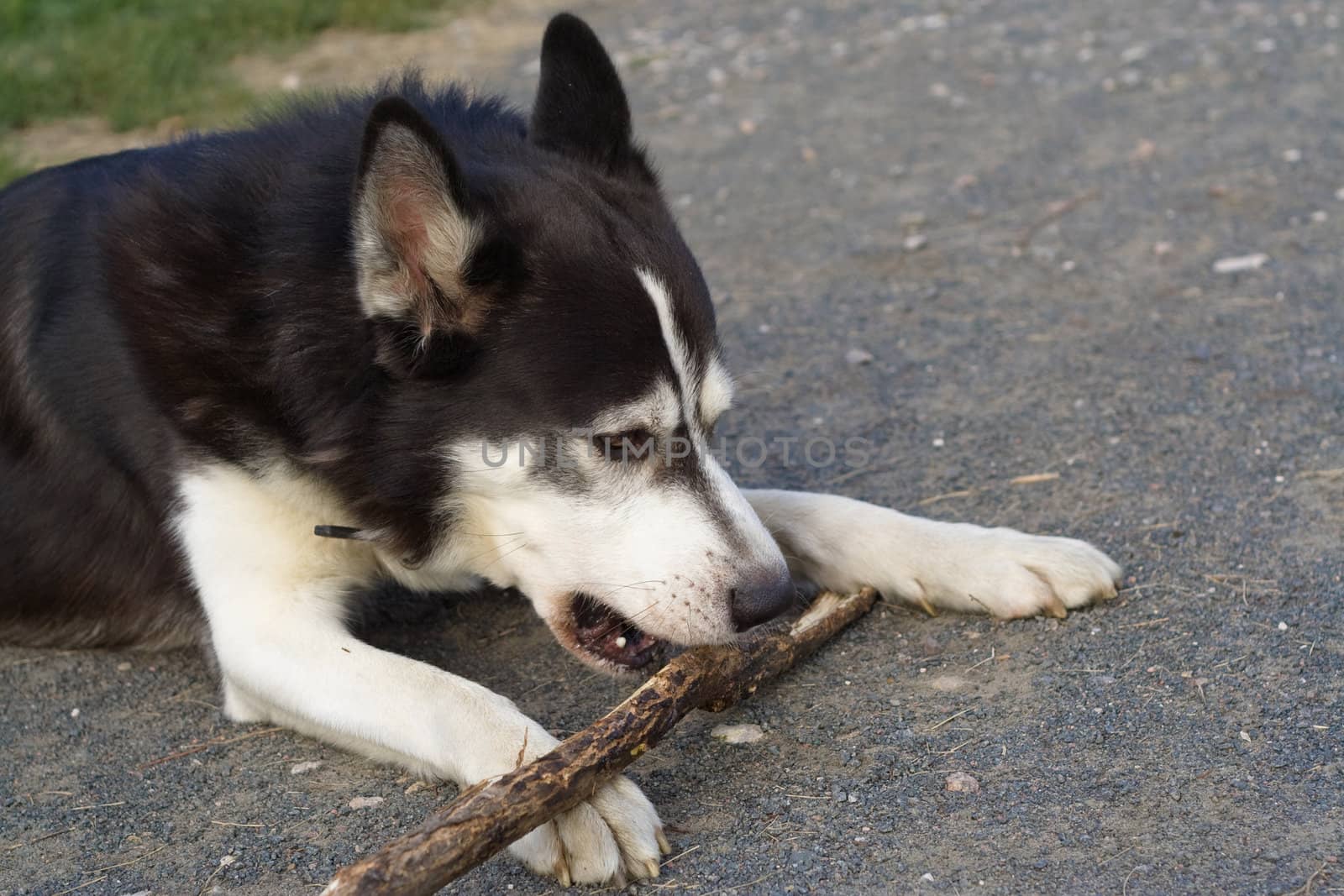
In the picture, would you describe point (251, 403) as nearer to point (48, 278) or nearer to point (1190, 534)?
point (48, 278)

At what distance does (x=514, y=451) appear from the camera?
284 centimetres

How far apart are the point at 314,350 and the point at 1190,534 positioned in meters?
2.26

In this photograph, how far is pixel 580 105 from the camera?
10.6 feet

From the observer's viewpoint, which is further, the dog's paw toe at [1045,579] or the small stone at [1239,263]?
the small stone at [1239,263]

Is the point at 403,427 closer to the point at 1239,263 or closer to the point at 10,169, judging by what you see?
the point at 1239,263

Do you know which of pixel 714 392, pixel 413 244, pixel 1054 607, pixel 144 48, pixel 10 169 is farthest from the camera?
pixel 144 48

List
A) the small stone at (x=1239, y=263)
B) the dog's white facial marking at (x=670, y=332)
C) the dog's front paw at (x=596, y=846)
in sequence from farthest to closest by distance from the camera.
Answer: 1. the small stone at (x=1239, y=263)
2. the dog's white facial marking at (x=670, y=332)
3. the dog's front paw at (x=596, y=846)

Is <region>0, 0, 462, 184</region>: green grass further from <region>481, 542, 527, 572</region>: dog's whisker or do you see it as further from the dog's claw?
the dog's claw

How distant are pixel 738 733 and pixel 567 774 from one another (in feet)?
2.00

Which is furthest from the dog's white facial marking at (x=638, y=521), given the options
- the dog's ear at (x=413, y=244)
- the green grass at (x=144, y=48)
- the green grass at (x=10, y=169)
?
the green grass at (x=144, y=48)

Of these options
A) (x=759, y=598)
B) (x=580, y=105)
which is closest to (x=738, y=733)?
(x=759, y=598)

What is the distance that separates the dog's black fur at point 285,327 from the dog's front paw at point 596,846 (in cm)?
79

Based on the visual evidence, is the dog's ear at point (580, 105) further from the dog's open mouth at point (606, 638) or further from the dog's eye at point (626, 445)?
the dog's open mouth at point (606, 638)

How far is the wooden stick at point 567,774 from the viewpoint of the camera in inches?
85.2
